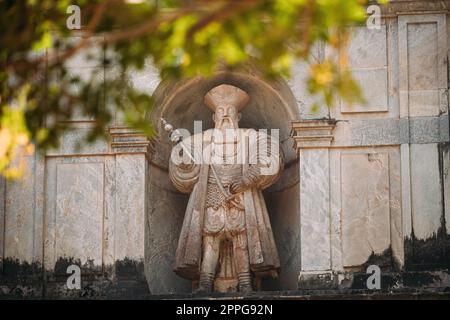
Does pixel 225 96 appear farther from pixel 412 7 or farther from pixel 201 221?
pixel 412 7

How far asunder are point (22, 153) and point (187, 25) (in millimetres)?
6647

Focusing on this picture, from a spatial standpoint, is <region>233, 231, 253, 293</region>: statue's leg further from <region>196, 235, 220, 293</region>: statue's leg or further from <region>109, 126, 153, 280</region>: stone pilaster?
<region>109, 126, 153, 280</region>: stone pilaster

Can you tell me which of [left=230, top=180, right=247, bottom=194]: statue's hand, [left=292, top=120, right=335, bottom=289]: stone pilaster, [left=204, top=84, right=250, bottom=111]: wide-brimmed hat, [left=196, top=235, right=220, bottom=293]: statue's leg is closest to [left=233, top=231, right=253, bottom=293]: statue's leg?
[left=196, top=235, right=220, bottom=293]: statue's leg

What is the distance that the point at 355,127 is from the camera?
59.8 ft

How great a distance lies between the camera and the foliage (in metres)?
11.9

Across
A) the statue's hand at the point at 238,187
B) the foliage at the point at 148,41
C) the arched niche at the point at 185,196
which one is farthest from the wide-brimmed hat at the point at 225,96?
the foliage at the point at 148,41

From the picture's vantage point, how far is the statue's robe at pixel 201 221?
59.2 feet

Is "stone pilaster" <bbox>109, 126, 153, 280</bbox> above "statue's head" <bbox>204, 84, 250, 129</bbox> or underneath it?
underneath

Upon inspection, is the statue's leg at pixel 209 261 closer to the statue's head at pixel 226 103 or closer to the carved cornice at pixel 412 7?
the statue's head at pixel 226 103

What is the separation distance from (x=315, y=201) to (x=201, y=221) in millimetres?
1282

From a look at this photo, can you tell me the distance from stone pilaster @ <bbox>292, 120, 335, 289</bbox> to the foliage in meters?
4.49

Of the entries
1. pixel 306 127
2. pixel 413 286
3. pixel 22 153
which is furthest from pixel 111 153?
pixel 413 286

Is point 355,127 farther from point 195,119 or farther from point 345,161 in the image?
point 195,119

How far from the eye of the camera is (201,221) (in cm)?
1819
